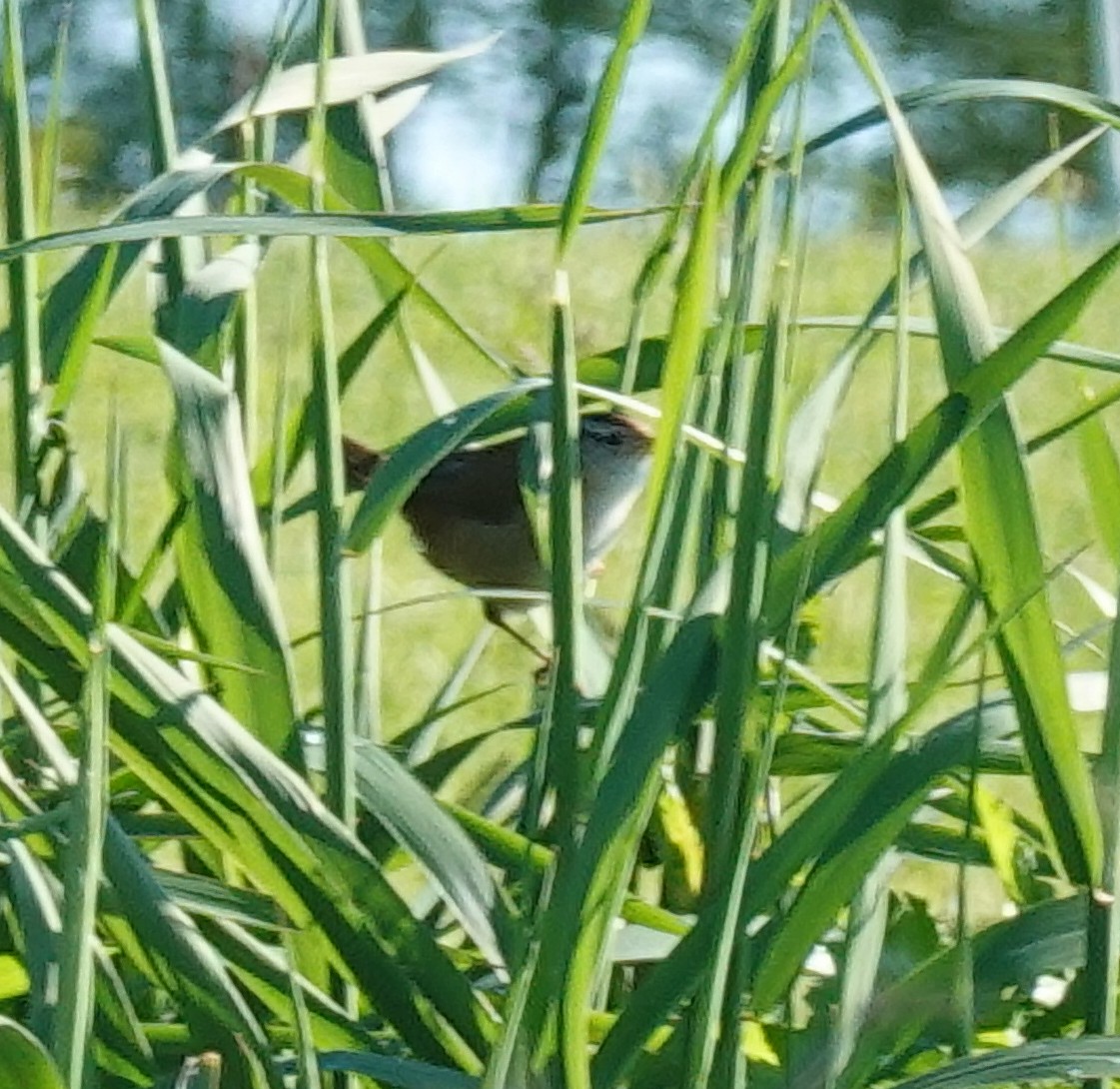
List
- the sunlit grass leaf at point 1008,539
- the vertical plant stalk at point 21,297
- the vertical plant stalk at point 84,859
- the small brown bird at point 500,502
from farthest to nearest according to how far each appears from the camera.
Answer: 1. the small brown bird at point 500,502
2. the vertical plant stalk at point 21,297
3. the sunlit grass leaf at point 1008,539
4. the vertical plant stalk at point 84,859

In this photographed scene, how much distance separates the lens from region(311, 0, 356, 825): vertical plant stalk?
2.18 feet

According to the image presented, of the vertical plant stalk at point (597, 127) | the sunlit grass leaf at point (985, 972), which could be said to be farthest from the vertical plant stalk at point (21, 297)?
the sunlit grass leaf at point (985, 972)

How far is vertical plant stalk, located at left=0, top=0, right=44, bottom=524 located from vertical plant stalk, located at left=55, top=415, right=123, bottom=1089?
225 mm

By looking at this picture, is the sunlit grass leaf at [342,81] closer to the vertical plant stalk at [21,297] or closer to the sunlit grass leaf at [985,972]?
the vertical plant stalk at [21,297]

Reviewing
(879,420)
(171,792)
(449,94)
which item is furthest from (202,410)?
(449,94)

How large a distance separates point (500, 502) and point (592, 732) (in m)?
1.47

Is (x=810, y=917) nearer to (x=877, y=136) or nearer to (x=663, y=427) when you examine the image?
(x=663, y=427)

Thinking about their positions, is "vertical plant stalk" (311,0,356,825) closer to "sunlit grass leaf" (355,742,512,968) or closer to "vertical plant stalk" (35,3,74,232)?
"sunlit grass leaf" (355,742,512,968)

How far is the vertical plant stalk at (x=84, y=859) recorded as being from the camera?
535mm

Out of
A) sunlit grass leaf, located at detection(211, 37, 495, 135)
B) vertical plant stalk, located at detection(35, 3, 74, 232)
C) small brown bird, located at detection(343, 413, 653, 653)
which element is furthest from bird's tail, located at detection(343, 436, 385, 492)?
sunlit grass leaf, located at detection(211, 37, 495, 135)

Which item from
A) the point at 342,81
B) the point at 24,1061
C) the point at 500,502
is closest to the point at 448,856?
the point at 24,1061

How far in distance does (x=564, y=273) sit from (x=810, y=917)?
0.19m

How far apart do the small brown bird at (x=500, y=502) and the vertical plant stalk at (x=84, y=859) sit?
1.51 meters

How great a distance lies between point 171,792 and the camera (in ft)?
2.16
